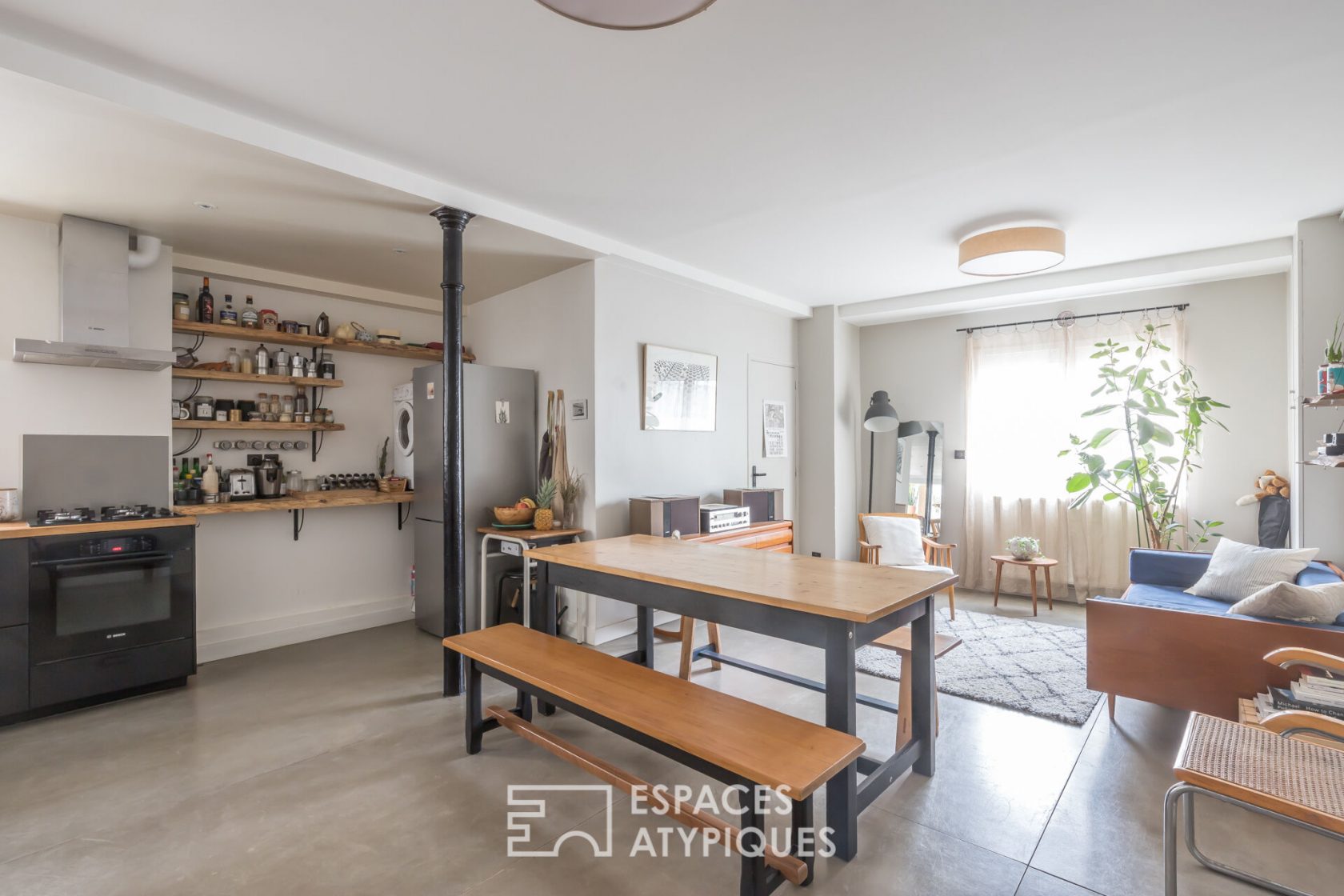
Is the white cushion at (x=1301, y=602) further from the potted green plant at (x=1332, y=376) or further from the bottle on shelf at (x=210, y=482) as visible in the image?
the bottle on shelf at (x=210, y=482)

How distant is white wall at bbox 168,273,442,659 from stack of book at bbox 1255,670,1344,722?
202 inches

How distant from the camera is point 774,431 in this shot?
5871 millimetres

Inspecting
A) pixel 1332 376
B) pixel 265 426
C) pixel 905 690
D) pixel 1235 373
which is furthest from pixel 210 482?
pixel 1235 373

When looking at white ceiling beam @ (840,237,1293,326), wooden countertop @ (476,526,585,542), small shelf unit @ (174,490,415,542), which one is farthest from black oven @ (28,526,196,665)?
white ceiling beam @ (840,237,1293,326)

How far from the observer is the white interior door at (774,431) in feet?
18.4

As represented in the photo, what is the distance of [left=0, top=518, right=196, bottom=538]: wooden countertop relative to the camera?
119 inches

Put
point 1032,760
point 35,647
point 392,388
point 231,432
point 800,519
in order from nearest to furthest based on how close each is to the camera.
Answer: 1. point 1032,760
2. point 35,647
3. point 231,432
4. point 392,388
5. point 800,519

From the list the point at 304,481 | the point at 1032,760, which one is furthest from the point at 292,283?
the point at 1032,760

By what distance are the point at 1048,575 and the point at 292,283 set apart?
6237 millimetres

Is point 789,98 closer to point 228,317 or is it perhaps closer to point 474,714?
point 474,714

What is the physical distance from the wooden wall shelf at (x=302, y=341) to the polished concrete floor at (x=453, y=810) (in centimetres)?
219

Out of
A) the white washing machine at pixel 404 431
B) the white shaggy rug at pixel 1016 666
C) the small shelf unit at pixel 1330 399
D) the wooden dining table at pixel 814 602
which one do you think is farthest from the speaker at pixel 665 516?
the small shelf unit at pixel 1330 399

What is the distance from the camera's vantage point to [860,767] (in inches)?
93.7

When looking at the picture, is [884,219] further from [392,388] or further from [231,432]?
[231,432]
